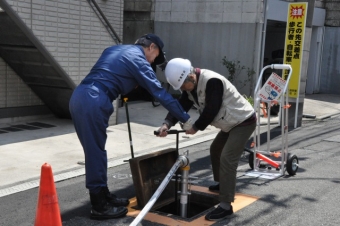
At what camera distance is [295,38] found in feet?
36.2

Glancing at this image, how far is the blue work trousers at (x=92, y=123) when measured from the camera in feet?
15.0

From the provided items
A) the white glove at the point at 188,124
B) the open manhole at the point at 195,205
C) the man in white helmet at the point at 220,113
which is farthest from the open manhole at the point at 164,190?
the white glove at the point at 188,124

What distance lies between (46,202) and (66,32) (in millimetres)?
5694

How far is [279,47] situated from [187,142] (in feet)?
39.2

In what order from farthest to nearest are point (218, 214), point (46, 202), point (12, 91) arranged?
1. point (12, 91)
2. point (218, 214)
3. point (46, 202)

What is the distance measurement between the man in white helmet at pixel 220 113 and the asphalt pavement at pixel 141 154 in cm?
39

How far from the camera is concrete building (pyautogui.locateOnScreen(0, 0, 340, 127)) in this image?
29.0ft

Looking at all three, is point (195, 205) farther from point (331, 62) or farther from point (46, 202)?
point (331, 62)

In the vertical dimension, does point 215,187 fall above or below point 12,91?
below

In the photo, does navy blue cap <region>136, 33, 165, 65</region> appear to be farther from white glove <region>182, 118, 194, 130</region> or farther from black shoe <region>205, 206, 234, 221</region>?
black shoe <region>205, 206, 234, 221</region>

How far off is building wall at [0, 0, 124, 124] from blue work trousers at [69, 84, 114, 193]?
410 centimetres

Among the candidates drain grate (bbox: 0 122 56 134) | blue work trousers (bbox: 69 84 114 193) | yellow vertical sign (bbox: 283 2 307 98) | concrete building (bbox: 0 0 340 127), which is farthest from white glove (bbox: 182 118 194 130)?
yellow vertical sign (bbox: 283 2 307 98)

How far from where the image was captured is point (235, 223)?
16.0 ft

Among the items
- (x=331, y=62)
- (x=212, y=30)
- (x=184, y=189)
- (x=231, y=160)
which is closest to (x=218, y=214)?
(x=184, y=189)
